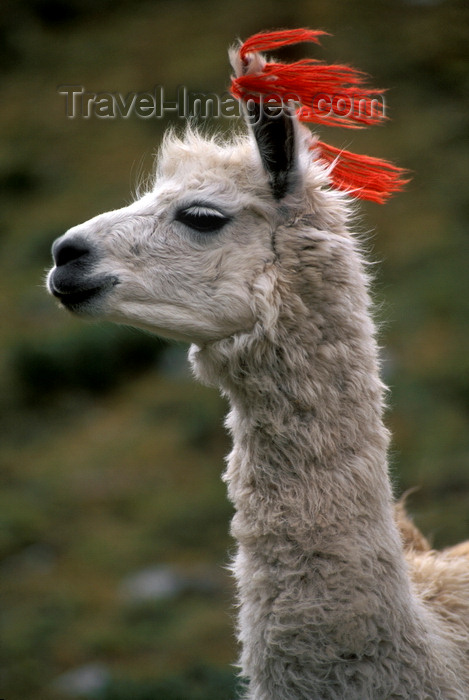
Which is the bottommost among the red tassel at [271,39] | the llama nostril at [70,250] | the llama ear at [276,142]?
the llama nostril at [70,250]

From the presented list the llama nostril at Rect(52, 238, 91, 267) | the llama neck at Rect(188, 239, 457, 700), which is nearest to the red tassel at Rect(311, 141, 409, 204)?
the llama neck at Rect(188, 239, 457, 700)

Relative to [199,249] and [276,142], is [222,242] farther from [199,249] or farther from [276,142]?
[276,142]

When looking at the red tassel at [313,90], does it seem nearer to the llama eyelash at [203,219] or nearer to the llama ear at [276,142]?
the llama ear at [276,142]

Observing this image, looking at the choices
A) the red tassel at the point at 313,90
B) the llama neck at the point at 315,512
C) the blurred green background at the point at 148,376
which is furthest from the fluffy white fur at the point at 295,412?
the blurred green background at the point at 148,376

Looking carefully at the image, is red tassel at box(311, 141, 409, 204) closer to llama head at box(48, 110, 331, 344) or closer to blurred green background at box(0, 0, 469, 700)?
llama head at box(48, 110, 331, 344)

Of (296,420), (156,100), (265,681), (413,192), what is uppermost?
(156,100)

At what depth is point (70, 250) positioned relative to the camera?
102 inches

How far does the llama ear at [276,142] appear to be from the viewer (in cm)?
249

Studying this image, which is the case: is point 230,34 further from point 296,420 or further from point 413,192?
point 296,420

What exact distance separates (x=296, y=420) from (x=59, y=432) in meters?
5.76

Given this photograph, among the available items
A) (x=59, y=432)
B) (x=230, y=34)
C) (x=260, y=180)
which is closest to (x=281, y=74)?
(x=260, y=180)

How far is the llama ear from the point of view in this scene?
2.49 meters

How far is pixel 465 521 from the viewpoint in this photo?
5.67 metres

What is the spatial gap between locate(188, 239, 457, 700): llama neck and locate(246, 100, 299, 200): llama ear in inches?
14.9
